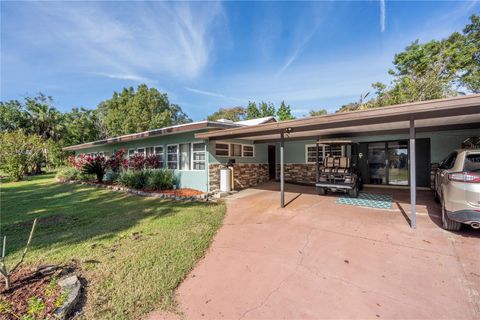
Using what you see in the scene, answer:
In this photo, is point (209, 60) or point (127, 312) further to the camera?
point (209, 60)

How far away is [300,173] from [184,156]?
6.58 metres

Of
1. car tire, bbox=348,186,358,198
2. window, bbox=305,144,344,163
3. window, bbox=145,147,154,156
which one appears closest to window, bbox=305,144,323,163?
window, bbox=305,144,344,163

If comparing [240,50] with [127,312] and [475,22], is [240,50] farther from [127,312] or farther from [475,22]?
[475,22]

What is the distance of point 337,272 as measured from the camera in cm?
313

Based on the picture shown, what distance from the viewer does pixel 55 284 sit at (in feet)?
9.18

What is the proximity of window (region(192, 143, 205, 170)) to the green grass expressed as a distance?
92.9 inches

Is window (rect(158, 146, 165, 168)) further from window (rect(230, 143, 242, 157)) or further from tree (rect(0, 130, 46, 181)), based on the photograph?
tree (rect(0, 130, 46, 181))

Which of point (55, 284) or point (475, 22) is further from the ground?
point (475, 22)

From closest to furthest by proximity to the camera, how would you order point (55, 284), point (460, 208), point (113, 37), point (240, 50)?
point (55, 284)
point (460, 208)
point (113, 37)
point (240, 50)

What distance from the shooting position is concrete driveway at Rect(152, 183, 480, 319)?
7.87 feet

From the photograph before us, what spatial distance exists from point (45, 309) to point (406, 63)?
24617 mm

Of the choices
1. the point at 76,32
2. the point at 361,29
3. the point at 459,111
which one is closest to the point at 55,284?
the point at 459,111

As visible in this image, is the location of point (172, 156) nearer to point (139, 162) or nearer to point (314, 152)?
point (139, 162)

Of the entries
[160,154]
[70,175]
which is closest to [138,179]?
[160,154]
